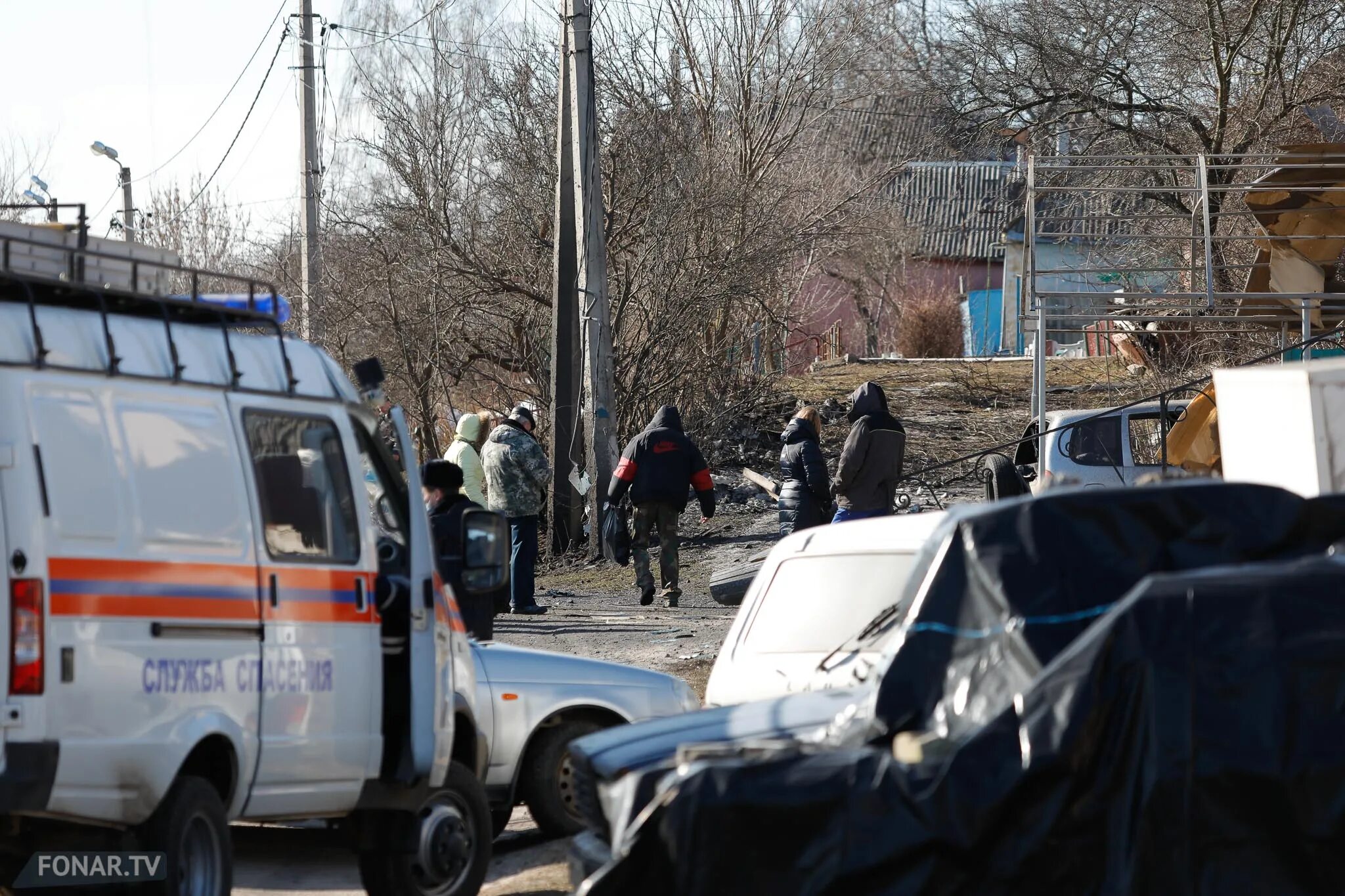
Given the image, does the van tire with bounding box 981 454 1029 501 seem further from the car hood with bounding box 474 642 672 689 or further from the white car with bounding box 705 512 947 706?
the white car with bounding box 705 512 947 706

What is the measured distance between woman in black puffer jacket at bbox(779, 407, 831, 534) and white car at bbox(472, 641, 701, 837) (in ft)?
20.8

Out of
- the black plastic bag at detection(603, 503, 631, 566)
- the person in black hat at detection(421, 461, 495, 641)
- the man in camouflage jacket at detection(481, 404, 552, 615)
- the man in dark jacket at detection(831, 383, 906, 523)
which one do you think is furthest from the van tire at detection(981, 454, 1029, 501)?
the person in black hat at detection(421, 461, 495, 641)

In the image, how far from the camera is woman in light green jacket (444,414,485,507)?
556 inches

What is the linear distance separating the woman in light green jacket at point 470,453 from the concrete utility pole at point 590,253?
282cm

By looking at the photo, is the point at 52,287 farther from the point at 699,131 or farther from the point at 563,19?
the point at 699,131

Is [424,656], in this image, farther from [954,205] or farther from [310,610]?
[954,205]

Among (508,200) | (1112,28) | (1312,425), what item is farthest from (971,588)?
(1112,28)

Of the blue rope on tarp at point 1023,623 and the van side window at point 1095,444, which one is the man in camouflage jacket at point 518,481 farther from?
the blue rope on tarp at point 1023,623

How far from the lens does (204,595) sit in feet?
16.2

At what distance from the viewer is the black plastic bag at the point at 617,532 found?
47.7 feet

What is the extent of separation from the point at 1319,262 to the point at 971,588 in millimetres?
12082

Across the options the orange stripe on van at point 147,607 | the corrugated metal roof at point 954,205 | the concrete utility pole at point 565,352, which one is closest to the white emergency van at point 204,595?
the orange stripe on van at point 147,607

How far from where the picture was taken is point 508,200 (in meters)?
20.7

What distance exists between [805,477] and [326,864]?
7407 millimetres
